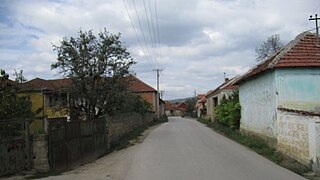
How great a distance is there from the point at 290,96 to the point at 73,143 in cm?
935

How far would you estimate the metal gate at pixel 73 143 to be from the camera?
13.0m

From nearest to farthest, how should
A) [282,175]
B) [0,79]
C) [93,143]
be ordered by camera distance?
[282,175]
[0,79]
[93,143]

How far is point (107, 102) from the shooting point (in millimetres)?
22922

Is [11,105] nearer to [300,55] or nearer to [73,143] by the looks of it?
[73,143]

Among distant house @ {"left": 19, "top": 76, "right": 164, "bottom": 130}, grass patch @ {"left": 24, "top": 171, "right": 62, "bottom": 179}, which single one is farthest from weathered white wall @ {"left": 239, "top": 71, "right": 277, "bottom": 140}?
grass patch @ {"left": 24, "top": 171, "right": 62, "bottom": 179}

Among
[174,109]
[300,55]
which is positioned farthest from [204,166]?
[174,109]

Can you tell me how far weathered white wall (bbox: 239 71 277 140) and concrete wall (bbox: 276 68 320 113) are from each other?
0.37 m

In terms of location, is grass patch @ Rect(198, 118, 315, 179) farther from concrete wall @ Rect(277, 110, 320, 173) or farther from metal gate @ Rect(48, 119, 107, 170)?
metal gate @ Rect(48, 119, 107, 170)

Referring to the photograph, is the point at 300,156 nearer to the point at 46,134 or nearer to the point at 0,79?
the point at 46,134

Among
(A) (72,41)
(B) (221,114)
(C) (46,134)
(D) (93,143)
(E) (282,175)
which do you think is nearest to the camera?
(E) (282,175)

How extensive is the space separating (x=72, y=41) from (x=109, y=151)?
7.26m

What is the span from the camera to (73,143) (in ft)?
47.5

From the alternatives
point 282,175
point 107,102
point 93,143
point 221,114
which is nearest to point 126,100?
point 107,102

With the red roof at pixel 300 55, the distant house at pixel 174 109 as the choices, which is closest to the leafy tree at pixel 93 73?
the red roof at pixel 300 55
